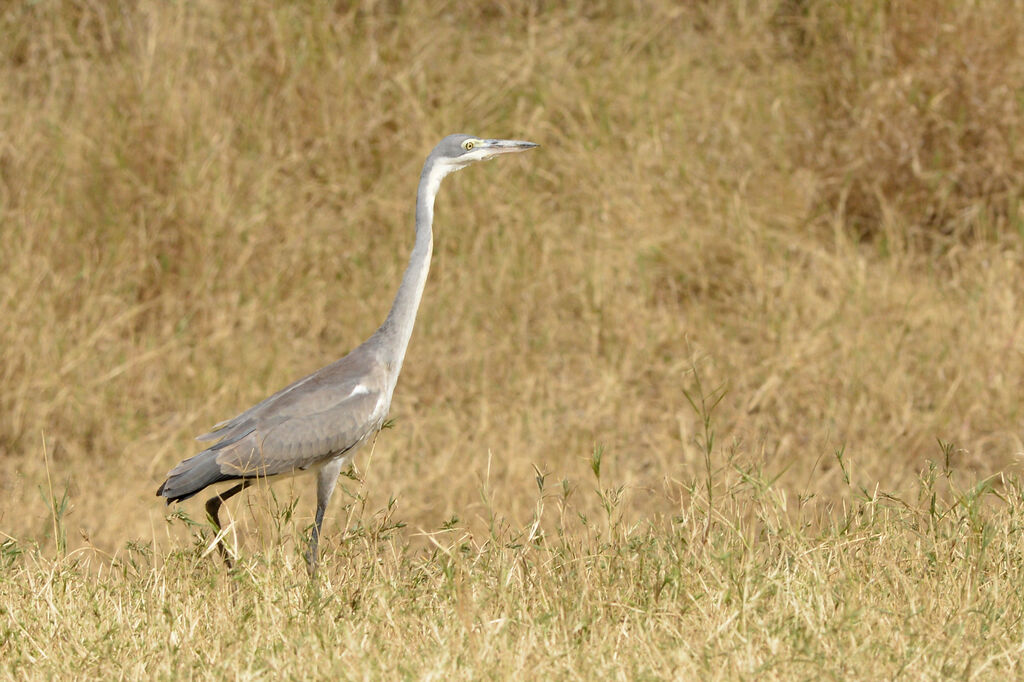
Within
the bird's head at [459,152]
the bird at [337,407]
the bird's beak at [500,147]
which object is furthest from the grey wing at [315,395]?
the bird's beak at [500,147]

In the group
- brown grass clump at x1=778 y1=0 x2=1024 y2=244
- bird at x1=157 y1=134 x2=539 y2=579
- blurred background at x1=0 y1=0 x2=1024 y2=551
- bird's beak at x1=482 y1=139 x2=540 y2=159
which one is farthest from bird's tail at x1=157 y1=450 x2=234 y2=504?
brown grass clump at x1=778 y1=0 x2=1024 y2=244

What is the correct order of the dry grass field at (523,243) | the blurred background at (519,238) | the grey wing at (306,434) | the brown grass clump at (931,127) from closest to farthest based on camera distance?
the grey wing at (306,434) → the dry grass field at (523,243) → the blurred background at (519,238) → the brown grass clump at (931,127)

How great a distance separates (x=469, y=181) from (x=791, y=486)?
2.91 metres

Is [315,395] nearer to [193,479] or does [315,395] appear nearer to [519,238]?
[193,479]

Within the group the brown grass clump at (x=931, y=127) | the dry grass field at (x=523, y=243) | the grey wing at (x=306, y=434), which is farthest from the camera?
the brown grass clump at (x=931, y=127)

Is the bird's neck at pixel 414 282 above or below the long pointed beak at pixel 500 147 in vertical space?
below

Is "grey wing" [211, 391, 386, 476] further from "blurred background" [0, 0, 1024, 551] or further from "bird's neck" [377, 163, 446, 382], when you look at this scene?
"blurred background" [0, 0, 1024, 551]

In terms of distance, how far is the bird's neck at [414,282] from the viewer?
14.9 feet

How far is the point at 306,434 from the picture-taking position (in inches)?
179

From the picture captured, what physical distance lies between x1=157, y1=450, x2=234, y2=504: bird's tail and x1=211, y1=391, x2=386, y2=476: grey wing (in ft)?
0.36

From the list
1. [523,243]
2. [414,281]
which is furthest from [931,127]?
[414,281]

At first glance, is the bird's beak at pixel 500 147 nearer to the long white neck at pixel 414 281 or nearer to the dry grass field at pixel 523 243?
the long white neck at pixel 414 281

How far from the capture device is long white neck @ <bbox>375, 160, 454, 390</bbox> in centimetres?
454

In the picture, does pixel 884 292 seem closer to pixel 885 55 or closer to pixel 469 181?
pixel 885 55
